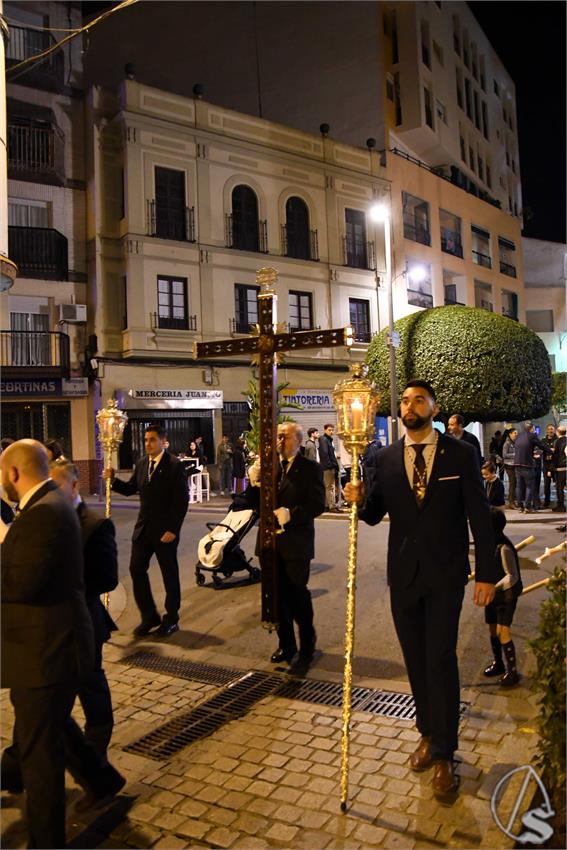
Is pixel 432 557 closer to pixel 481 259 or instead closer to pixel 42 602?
pixel 42 602

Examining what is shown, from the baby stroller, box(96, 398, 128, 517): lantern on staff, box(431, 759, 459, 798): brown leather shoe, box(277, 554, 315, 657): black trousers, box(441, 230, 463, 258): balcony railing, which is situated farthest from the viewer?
box(441, 230, 463, 258): balcony railing

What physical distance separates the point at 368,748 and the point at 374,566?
4866 millimetres

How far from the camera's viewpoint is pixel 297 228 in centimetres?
2672

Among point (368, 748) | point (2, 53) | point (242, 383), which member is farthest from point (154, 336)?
point (368, 748)

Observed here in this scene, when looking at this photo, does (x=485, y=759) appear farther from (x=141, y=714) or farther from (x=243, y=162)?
(x=243, y=162)

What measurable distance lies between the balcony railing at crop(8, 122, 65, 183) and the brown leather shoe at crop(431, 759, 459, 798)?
2314 centimetres

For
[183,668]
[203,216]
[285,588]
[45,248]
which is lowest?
[183,668]

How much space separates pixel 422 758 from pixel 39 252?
73.0 ft

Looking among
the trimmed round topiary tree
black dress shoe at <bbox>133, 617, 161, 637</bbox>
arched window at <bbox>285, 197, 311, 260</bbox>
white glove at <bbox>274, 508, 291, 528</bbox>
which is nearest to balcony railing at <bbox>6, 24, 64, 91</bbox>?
arched window at <bbox>285, 197, 311, 260</bbox>

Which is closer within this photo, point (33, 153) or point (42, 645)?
point (42, 645)

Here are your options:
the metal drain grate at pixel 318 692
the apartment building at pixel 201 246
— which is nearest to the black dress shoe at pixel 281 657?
the metal drain grate at pixel 318 692

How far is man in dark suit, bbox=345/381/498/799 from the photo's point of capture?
3666 millimetres

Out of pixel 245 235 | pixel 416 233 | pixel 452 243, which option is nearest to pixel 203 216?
pixel 245 235

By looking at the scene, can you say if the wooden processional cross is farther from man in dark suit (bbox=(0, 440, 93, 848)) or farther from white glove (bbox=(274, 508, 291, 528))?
man in dark suit (bbox=(0, 440, 93, 848))
